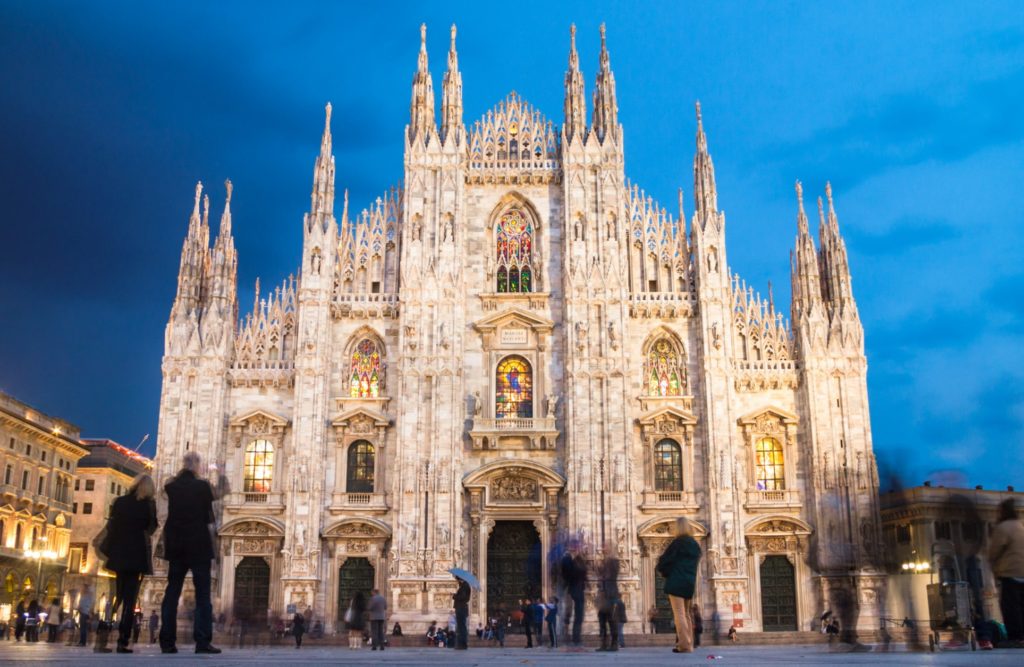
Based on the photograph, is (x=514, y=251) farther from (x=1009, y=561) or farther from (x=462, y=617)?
(x=1009, y=561)

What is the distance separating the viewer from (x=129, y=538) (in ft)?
42.7

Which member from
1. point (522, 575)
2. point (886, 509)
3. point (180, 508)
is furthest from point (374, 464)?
point (886, 509)

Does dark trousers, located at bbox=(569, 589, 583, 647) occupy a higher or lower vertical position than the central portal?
lower

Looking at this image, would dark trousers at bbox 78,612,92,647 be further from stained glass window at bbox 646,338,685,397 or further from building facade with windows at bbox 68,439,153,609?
building facade with windows at bbox 68,439,153,609

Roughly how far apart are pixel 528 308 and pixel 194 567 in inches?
1114

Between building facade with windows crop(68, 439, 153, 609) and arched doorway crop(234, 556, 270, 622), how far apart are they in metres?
27.3

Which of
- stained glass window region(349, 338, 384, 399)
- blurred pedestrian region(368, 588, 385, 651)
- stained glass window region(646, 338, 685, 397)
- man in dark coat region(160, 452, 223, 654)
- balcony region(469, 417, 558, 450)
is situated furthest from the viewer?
stained glass window region(349, 338, 384, 399)

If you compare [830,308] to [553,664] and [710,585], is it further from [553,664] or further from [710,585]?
[553,664]

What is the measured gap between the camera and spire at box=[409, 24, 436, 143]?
41.2 metres

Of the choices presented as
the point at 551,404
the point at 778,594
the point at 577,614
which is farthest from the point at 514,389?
the point at 577,614

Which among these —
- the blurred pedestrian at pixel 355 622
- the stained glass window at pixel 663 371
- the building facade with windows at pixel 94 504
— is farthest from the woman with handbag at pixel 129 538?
the building facade with windows at pixel 94 504

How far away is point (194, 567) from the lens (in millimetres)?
12258

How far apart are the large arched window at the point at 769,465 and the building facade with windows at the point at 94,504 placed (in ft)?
128

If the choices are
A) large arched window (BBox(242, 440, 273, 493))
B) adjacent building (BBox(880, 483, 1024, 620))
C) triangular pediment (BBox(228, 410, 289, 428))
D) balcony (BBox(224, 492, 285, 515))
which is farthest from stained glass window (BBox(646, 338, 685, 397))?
large arched window (BBox(242, 440, 273, 493))
